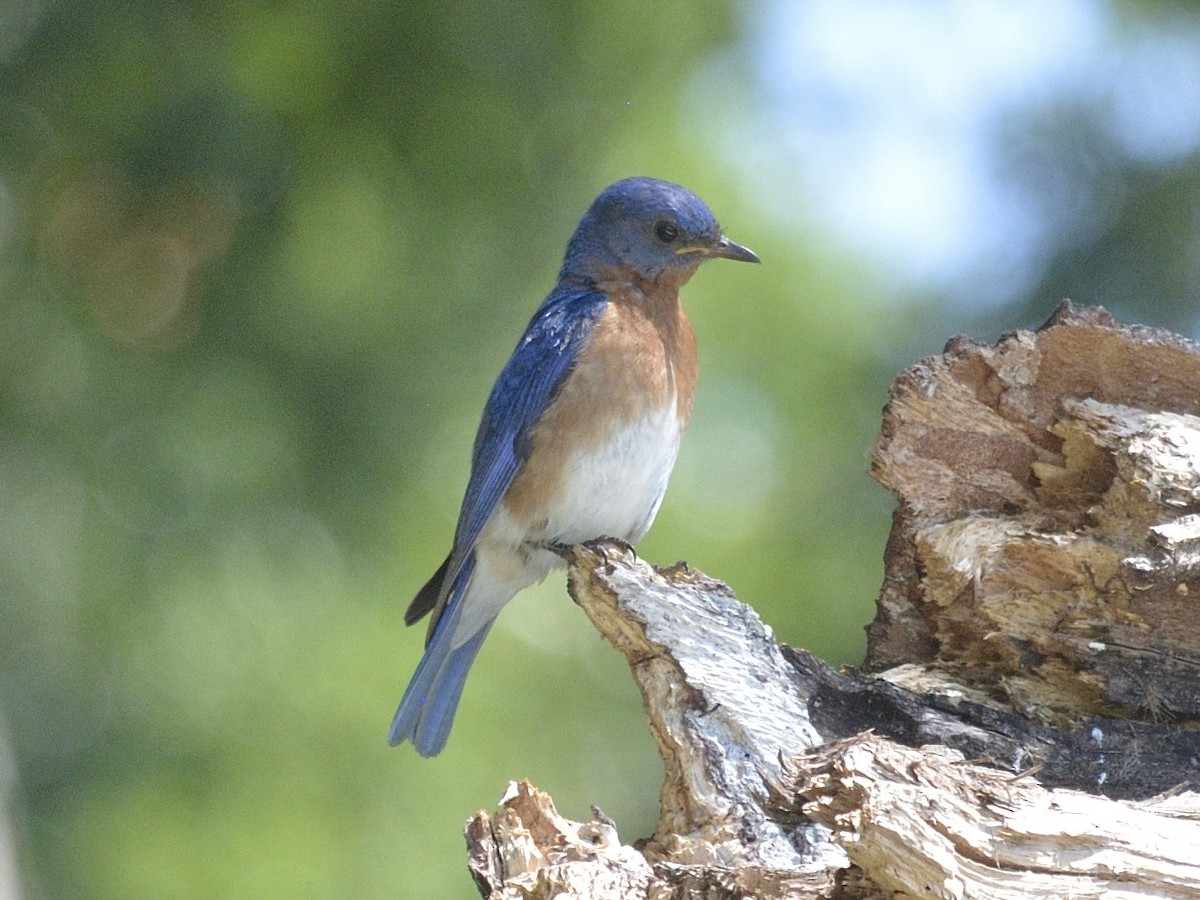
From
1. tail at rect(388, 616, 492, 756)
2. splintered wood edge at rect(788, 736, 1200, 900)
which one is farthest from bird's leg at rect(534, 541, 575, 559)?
splintered wood edge at rect(788, 736, 1200, 900)

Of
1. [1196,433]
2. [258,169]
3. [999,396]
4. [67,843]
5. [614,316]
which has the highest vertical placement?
[258,169]

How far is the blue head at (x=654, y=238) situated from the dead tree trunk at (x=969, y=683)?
126cm

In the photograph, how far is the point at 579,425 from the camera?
4.59 m

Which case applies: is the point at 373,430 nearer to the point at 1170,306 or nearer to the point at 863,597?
the point at 863,597

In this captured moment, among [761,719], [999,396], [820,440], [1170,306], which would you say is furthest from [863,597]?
[761,719]

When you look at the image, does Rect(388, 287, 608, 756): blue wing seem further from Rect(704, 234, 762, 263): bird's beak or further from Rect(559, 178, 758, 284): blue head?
Rect(704, 234, 762, 263): bird's beak

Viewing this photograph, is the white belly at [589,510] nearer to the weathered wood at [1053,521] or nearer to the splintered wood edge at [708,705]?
the splintered wood edge at [708,705]

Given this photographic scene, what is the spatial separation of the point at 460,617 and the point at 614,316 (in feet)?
3.71

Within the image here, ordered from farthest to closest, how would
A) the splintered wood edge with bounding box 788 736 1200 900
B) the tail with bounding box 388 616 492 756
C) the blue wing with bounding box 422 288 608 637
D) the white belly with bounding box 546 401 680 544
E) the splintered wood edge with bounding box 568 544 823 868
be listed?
the tail with bounding box 388 616 492 756 < the blue wing with bounding box 422 288 608 637 < the white belly with bounding box 546 401 680 544 < the splintered wood edge with bounding box 568 544 823 868 < the splintered wood edge with bounding box 788 736 1200 900

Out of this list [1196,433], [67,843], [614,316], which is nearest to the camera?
[1196,433]

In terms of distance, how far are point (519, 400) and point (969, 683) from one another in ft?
5.66

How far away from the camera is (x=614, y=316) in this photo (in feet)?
15.5

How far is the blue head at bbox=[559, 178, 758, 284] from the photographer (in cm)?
494

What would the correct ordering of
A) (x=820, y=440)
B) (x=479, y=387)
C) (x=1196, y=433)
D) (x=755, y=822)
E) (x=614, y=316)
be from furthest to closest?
(x=820, y=440), (x=479, y=387), (x=614, y=316), (x=1196, y=433), (x=755, y=822)
